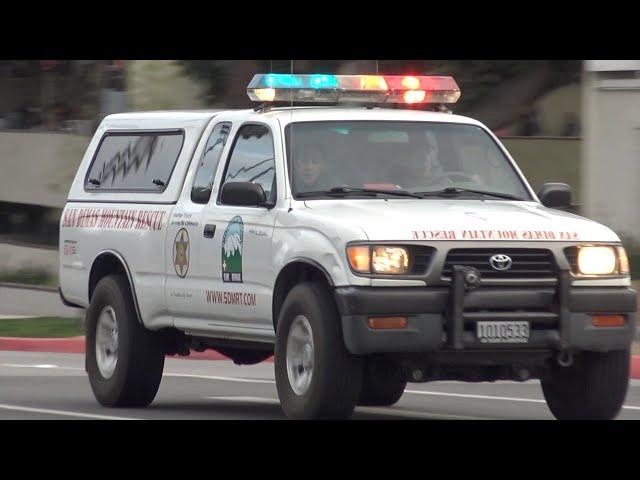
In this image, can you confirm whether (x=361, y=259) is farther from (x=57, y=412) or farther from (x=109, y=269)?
(x=109, y=269)

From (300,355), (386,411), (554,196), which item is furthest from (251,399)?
(554,196)

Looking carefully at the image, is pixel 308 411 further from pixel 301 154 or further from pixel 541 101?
pixel 541 101

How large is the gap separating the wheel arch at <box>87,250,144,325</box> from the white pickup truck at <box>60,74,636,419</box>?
17 millimetres

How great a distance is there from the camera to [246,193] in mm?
10133

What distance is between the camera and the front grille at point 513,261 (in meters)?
9.25

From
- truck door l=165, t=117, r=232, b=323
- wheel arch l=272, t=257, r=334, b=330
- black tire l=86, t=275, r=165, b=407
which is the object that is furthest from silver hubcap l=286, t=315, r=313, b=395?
black tire l=86, t=275, r=165, b=407

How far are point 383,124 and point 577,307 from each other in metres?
2.03

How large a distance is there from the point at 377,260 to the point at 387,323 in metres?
0.35

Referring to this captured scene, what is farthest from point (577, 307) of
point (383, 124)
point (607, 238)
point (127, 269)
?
point (127, 269)

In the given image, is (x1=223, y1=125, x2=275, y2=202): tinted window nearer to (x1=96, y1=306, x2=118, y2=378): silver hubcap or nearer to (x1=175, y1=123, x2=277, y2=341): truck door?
(x1=175, y1=123, x2=277, y2=341): truck door

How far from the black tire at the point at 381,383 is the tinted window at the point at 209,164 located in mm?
1613
